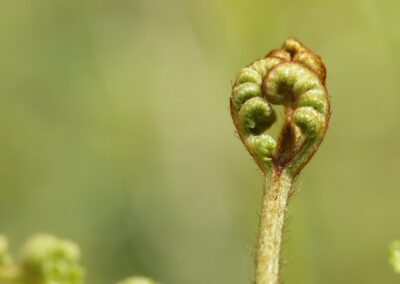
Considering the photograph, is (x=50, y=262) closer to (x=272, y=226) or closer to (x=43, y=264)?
(x=43, y=264)

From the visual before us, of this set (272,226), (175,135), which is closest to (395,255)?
(272,226)

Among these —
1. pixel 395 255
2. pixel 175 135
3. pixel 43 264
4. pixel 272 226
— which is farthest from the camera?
pixel 175 135

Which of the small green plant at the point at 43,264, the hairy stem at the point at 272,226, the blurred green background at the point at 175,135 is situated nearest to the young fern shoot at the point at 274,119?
the hairy stem at the point at 272,226

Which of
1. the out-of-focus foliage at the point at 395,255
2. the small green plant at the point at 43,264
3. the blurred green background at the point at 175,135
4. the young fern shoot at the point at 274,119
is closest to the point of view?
the small green plant at the point at 43,264

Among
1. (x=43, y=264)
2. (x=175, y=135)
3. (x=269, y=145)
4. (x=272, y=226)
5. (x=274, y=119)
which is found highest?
(x=175, y=135)

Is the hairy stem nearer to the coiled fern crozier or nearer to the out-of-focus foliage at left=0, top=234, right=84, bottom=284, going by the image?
the coiled fern crozier

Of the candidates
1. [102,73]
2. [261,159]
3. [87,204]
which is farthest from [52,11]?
[261,159]

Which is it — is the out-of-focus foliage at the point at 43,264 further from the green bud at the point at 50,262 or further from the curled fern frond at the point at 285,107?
the curled fern frond at the point at 285,107
